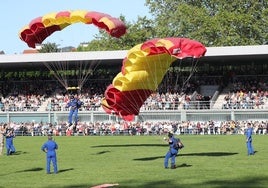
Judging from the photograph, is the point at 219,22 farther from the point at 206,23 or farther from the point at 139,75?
Answer: the point at 139,75

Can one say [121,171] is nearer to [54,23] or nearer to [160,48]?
[160,48]

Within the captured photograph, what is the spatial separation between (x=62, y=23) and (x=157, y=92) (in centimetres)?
2580

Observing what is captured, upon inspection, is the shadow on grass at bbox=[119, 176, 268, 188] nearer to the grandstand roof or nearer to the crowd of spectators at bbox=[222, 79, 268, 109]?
the crowd of spectators at bbox=[222, 79, 268, 109]

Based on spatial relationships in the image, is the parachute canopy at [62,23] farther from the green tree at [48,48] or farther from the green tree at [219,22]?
the green tree at [48,48]

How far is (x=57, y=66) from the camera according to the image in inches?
1982

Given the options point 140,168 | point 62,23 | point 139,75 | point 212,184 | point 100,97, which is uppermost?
point 62,23

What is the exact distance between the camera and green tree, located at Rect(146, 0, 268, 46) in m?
62.8

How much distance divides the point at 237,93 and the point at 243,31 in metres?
18.8

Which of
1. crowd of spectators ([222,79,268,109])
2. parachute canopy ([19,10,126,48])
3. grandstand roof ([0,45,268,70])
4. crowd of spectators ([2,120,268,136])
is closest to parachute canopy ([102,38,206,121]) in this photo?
parachute canopy ([19,10,126,48])

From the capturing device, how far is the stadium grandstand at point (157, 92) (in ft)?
145

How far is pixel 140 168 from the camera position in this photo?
20016 millimetres

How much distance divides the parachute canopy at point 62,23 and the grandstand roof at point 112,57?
73.3ft

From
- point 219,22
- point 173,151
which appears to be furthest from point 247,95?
point 173,151

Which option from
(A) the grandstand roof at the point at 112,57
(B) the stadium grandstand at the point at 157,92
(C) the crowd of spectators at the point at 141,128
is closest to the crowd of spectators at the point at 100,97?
(B) the stadium grandstand at the point at 157,92
